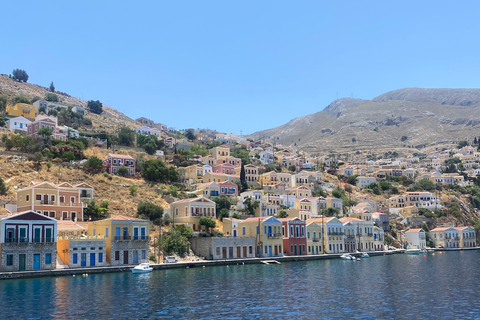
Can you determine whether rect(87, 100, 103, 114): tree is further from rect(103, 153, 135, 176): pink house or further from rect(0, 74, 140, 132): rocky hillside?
rect(103, 153, 135, 176): pink house

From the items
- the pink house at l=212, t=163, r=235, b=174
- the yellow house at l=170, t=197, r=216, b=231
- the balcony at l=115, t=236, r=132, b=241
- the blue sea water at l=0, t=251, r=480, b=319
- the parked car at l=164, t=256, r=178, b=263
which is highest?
the pink house at l=212, t=163, r=235, b=174

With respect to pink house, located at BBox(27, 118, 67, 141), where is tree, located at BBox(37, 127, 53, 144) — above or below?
below

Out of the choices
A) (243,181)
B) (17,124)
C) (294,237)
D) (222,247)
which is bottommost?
(222,247)

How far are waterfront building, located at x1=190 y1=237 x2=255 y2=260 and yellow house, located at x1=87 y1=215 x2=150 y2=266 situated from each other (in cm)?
940

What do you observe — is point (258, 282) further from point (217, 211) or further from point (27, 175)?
point (27, 175)

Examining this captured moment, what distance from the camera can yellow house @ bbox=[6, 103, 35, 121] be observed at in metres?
122

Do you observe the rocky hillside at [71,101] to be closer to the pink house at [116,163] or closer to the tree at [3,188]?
the pink house at [116,163]

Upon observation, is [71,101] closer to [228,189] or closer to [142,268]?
[228,189]

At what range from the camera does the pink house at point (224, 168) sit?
369 ft

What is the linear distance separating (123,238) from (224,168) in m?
56.3

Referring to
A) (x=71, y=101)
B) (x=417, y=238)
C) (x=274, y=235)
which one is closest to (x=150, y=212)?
(x=274, y=235)

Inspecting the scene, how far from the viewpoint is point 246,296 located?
121ft

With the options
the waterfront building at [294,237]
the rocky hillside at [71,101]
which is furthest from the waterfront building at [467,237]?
the rocky hillside at [71,101]

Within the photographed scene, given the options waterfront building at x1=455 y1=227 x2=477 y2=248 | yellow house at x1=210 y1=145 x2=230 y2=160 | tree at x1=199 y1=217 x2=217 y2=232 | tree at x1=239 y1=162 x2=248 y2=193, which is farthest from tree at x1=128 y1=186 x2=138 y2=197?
waterfront building at x1=455 y1=227 x2=477 y2=248
